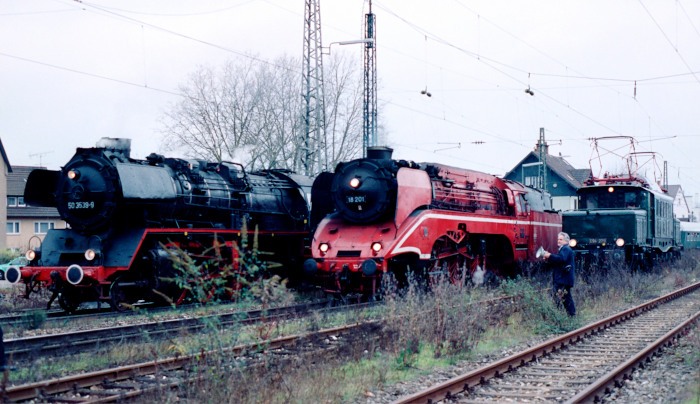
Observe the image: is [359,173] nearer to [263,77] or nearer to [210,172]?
[210,172]

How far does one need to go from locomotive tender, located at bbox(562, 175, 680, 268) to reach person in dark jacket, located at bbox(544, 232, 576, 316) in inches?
311

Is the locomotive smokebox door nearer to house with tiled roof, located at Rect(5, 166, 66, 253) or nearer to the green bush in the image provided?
the green bush

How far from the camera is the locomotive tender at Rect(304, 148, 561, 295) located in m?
14.2

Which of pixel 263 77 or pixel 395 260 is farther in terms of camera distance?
pixel 263 77

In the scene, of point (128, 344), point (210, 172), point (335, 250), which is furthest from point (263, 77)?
point (128, 344)

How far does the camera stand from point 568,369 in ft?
29.0

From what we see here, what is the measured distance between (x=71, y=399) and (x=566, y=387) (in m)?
5.52

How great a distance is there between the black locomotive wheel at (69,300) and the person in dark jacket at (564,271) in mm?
9733

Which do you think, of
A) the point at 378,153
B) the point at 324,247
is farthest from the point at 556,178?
the point at 324,247

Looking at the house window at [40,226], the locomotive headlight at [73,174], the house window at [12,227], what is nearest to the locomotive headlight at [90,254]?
the locomotive headlight at [73,174]

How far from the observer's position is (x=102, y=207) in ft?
45.1

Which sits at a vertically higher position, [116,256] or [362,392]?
[116,256]

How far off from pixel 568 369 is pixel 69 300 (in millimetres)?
10299

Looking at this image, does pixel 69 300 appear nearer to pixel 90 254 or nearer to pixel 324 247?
pixel 90 254
